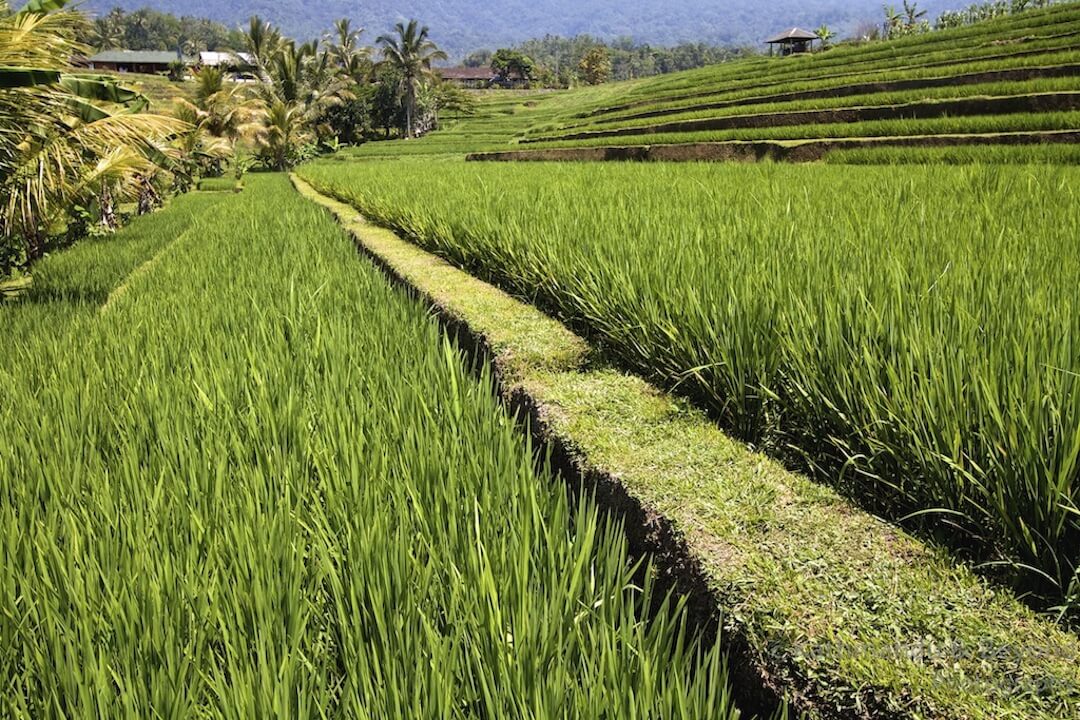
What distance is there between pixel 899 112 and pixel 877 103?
1.04 m

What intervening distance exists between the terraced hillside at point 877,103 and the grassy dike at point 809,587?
23.3 ft

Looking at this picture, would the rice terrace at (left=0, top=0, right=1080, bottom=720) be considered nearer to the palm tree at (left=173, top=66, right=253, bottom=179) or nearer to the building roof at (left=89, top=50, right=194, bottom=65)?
the palm tree at (left=173, top=66, right=253, bottom=179)

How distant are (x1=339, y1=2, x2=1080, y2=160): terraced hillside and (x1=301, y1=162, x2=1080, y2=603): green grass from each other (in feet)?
17.9

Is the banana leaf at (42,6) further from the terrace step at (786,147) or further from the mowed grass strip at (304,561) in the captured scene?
the terrace step at (786,147)

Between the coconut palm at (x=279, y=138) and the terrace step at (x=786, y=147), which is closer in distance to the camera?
the terrace step at (x=786, y=147)

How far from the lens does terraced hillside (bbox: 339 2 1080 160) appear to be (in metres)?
8.12

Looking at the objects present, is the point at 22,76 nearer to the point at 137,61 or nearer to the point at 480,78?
the point at 137,61

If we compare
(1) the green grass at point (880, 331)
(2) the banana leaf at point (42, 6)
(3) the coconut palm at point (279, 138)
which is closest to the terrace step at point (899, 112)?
(1) the green grass at point (880, 331)

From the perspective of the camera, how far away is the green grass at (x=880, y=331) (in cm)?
106

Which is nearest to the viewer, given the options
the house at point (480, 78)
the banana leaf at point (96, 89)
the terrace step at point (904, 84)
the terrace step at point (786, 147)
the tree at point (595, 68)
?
the banana leaf at point (96, 89)

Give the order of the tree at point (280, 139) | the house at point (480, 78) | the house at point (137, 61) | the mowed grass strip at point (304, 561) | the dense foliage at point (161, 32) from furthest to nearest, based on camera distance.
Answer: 1. the dense foliage at point (161, 32)
2. the house at point (480, 78)
3. the house at point (137, 61)
4. the tree at point (280, 139)
5. the mowed grass strip at point (304, 561)

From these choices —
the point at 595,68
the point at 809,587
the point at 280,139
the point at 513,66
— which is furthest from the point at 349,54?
the point at 809,587

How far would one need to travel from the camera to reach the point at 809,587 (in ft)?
3.18

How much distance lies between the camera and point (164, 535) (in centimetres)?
102
